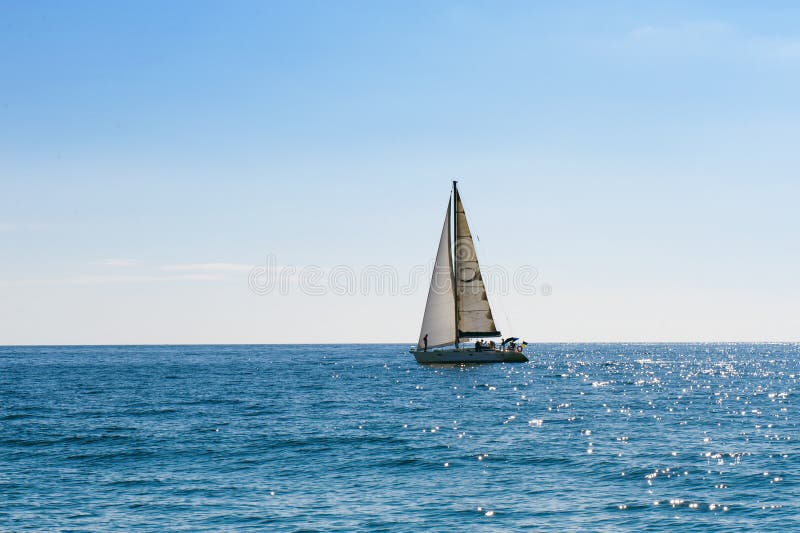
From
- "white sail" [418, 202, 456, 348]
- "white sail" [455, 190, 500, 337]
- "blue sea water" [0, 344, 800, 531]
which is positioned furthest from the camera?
"white sail" [455, 190, 500, 337]

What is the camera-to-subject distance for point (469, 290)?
292 ft

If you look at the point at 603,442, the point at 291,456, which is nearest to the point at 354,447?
the point at 291,456

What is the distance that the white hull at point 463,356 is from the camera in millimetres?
87375

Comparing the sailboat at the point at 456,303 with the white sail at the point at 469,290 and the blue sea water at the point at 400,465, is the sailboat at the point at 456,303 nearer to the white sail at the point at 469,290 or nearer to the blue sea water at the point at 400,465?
the white sail at the point at 469,290

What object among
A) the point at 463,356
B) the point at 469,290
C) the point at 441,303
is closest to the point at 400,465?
the point at 441,303

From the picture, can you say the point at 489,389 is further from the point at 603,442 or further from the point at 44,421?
the point at 44,421

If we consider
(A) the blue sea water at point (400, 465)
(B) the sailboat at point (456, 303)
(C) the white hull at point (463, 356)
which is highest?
(B) the sailboat at point (456, 303)

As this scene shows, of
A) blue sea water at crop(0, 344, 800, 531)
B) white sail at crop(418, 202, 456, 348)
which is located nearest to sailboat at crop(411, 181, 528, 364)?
white sail at crop(418, 202, 456, 348)

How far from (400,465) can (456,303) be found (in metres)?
57.1

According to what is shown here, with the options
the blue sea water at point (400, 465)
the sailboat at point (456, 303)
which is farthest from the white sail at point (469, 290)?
the blue sea water at point (400, 465)

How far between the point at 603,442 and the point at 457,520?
1663 cm

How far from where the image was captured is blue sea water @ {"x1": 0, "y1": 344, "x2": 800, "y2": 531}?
23.5m

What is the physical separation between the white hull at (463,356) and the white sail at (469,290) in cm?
233

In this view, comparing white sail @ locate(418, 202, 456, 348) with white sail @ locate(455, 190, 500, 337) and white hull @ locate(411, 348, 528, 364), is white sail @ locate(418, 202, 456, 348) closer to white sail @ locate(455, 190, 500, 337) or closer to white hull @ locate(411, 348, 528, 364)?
white sail @ locate(455, 190, 500, 337)
